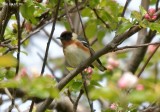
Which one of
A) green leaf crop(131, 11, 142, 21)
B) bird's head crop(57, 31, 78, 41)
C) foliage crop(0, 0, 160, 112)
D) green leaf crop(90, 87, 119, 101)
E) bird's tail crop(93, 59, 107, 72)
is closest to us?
green leaf crop(90, 87, 119, 101)

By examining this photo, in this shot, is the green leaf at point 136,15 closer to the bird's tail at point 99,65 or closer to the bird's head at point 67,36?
the bird's tail at point 99,65

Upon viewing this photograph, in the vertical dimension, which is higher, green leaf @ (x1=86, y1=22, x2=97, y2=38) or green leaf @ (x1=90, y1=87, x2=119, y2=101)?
green leaf @ (x1=86, y1=22, x2=97, y2=38)

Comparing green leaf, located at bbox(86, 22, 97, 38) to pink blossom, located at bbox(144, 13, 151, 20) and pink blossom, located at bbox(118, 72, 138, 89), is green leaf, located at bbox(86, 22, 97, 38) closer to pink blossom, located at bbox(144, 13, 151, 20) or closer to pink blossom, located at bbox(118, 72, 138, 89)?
pink blossom, located at bbox(144, 13, 151, 20)

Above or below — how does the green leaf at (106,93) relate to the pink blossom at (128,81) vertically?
below

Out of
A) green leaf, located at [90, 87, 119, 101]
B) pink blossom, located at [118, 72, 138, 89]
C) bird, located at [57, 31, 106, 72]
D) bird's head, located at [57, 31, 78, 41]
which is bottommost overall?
green leaf, located at [90, 87, 119, 101]

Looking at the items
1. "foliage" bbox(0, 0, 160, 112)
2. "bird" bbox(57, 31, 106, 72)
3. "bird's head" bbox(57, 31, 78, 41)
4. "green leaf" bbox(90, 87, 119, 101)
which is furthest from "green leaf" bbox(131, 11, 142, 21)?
"bird's head" bbox(57, 31, 78, 41)

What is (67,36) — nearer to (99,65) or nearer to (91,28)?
(91,28)

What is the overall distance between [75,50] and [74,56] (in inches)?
4.4

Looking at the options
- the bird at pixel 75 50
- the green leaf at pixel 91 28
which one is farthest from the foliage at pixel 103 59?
the bird at pixel 75 50

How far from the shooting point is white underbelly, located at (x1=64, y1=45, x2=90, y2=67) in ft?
14.5

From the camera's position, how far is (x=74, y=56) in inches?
176

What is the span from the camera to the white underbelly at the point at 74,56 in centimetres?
443

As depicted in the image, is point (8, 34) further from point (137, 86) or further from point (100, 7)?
point (137, 86)

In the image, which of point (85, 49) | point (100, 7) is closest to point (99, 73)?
→ point (85, 49)
